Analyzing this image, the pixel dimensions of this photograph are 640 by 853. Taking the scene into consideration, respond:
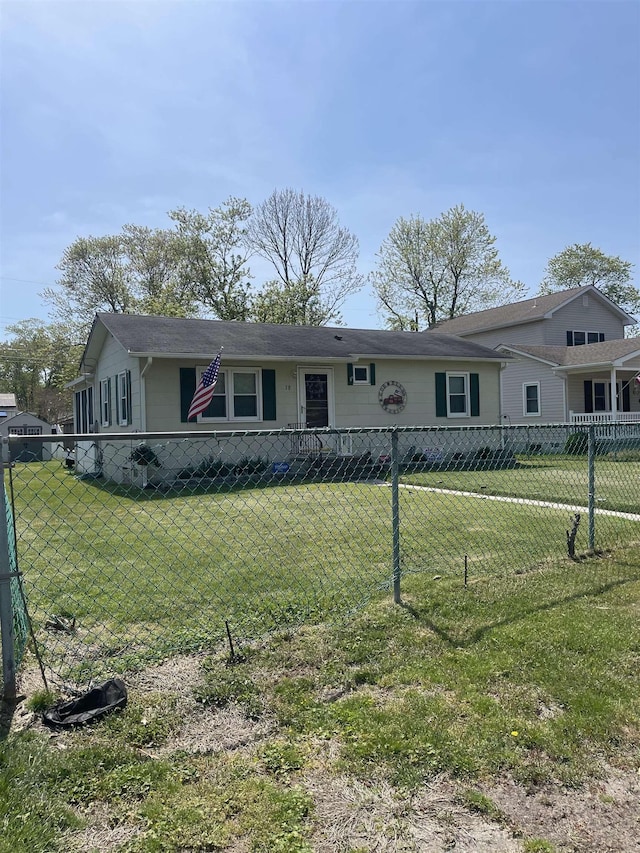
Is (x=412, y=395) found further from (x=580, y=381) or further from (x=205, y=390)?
(x=580, y=381)

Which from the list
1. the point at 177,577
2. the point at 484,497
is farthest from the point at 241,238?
the point at 177,577

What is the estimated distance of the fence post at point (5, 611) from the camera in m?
2.50

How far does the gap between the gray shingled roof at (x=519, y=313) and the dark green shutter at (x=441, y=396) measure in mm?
9649

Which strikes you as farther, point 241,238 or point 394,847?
point 241,238

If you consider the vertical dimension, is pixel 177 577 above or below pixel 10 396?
below

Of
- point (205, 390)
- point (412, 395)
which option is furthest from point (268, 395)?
point (412, 395)

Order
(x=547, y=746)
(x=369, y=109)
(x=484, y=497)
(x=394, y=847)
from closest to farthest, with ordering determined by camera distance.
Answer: (x=394, y=847)
(x=547, y=746)
(x=484, y=497)
(x=369, y=109)

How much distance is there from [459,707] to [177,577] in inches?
112

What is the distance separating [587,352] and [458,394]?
665 cm

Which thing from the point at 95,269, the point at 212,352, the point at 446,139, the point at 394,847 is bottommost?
the point at 394,847

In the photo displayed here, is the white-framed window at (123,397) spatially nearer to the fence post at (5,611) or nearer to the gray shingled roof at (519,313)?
the fence post at (5,611)

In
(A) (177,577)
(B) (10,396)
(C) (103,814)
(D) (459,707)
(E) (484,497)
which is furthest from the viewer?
(B) (10,396)

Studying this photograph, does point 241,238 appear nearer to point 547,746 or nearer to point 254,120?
point 254,120

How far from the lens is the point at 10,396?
3869cm
